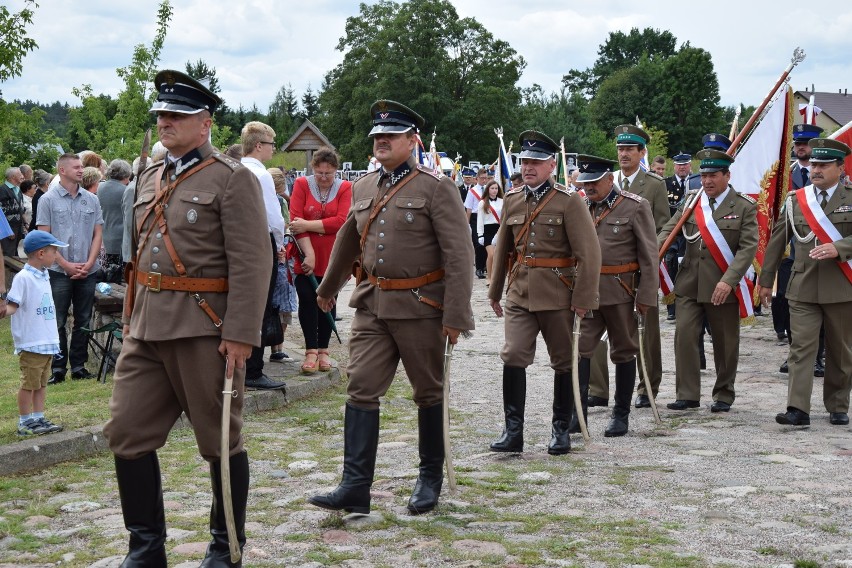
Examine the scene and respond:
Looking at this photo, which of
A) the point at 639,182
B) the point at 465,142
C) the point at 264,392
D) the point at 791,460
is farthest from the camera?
the point at 465,142

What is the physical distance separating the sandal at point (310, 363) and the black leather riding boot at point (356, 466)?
162 inches

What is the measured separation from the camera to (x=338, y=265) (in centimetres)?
654

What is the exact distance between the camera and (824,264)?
8898 mm

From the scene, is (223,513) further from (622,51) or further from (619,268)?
(622,51)

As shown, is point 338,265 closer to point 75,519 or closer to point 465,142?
point 75,519

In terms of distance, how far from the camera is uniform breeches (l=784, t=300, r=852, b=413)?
29.0 feet

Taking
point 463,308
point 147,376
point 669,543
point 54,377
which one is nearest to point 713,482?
point 669,543

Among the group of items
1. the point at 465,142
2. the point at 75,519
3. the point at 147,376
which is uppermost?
the point at 465,142

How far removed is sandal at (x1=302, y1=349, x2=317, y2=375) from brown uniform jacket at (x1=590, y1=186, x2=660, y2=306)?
292 centimetres

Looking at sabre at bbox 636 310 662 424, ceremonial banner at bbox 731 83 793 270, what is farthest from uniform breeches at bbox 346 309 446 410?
ceremonial banner at bbox 731 83 793 270

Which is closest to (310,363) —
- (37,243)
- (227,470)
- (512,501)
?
(37,243)

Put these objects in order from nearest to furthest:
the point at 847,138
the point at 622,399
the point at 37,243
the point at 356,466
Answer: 1. the point at 356,466
2. the point at 37,243
3. the point at 622,399
4. the point at 847,138

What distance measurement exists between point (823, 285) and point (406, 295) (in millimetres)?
4273

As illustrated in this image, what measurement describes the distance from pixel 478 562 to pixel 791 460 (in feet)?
10.3
